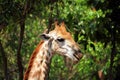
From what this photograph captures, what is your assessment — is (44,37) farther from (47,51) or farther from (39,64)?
(39,64)

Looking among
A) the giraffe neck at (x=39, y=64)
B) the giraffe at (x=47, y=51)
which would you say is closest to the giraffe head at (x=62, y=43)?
the giraffe at (x=47, y=51)

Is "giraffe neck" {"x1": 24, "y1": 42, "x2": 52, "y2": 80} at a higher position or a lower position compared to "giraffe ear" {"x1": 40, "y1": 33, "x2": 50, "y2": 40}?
lower

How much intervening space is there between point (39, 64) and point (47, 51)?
391mm

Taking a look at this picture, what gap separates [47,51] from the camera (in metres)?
8.30

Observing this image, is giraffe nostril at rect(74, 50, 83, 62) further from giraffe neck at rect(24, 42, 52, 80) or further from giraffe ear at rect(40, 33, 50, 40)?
giraffe ear at rect(40, 33, 50, 40)

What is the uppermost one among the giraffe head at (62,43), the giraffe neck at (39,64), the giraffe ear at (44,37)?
the giraffe ear at (44,37)

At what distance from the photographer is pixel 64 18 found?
48.3ft

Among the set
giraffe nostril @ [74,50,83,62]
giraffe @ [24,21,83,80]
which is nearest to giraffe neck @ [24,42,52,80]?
giraffe @ [24,21,83,80]

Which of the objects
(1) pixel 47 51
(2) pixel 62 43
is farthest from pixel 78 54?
(1) pixel 47 51

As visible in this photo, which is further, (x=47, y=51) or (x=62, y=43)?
(x=62, y=43)

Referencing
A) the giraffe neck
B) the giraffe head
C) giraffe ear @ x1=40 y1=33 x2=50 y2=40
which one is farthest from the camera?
the giraffe head

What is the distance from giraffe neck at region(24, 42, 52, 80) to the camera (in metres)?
7.86

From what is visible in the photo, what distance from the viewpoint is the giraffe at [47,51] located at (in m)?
7.93

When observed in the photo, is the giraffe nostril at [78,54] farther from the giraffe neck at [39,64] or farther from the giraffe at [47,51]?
the giraffe neck at [39,64]
